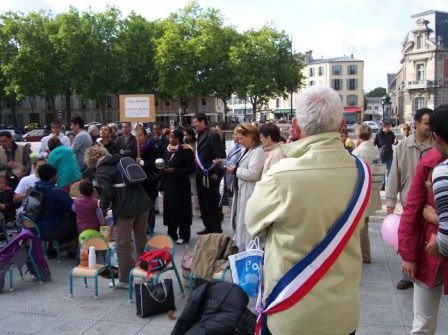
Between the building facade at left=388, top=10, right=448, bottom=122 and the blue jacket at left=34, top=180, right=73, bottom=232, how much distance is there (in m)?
79.1

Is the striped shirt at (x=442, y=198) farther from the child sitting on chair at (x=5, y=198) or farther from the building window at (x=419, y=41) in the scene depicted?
the building window at (x=419, y=41)

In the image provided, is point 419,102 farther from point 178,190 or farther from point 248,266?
point 248,266

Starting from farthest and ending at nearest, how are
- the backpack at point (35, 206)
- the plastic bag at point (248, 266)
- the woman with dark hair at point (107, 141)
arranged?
the woman with dark hair at point (107, 141)
the backpack at point (35, 206)
the plastic bag at point (248, 266)

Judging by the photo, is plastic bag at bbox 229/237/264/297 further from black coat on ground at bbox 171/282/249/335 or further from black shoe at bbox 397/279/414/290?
black shoe at bbox 397/279/414/290

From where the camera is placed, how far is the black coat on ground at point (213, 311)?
3.49 m

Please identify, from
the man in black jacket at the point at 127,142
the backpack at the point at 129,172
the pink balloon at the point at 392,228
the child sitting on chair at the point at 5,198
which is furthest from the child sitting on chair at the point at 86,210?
the pink balloon at the point at 392,228

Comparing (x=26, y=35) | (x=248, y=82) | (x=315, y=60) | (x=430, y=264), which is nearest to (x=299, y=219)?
(x=430, y=264)

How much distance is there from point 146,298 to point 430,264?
9.24 feet

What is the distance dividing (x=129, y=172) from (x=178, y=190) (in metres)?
2.48

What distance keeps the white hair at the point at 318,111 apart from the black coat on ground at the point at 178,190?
561 cm

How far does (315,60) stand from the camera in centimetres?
11381

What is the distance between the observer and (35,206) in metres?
6.73

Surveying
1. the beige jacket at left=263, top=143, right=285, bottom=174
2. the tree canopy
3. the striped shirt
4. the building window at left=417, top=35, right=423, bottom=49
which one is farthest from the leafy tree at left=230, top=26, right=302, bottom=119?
the striped shirt

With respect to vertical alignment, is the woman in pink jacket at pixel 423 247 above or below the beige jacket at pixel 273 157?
below
